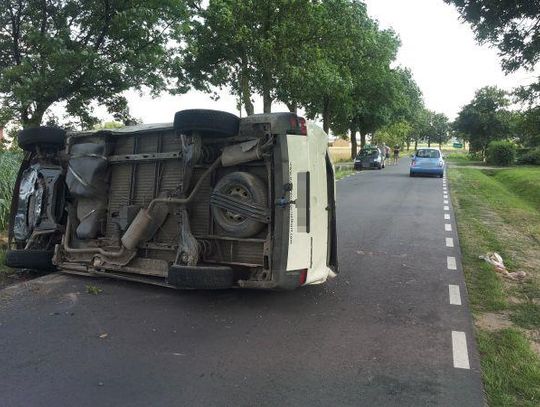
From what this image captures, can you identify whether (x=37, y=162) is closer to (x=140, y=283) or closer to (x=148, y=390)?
(x=140, y=283)

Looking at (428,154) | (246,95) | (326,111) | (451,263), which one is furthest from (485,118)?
(451,263)

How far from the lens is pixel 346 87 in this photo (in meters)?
26.6

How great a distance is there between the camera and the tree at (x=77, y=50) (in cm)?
1429

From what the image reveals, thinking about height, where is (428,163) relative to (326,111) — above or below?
below

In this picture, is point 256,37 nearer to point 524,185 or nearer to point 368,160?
point 524,185

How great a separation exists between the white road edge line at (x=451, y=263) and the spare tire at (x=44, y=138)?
6048 millimetres

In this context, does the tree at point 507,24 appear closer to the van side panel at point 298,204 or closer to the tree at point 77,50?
the van side panel at point 298,204

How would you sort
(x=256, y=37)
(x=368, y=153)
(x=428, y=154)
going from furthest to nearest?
1. (x=368, y=153)
2. (x=428, y=154)
3. (x=256, y=37)

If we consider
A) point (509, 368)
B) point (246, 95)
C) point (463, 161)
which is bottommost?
point (509, 368)

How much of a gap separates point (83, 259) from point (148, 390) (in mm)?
3477

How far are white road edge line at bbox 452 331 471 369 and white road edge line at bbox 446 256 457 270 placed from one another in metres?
2.84

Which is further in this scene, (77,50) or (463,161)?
(463,161)

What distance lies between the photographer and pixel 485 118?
5012 cm

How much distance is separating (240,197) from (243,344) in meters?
1.62
